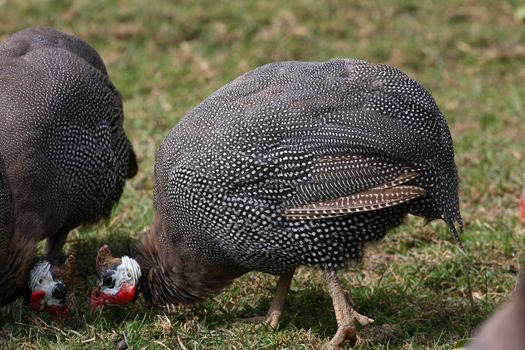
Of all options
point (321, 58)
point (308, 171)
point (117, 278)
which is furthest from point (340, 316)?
point (321, 58)

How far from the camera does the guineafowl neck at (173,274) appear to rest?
4.26 m

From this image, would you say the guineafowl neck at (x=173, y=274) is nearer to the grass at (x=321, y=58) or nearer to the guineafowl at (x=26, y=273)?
the grass at (x=321, y=58)

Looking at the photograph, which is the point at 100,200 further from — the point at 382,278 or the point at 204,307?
the point at 382,278

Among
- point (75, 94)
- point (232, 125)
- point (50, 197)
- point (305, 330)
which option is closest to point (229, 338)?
point (305, 330)

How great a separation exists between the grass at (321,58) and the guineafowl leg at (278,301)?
8 cm

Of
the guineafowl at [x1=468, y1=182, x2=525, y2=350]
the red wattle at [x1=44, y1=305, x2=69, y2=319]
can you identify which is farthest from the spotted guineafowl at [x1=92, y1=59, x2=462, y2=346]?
the guineafowl at [x1=468, y1=182, x2=525, y2=350]

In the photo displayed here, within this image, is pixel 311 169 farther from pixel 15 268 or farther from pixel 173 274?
pixel 15 268

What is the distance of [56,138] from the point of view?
4652 mm

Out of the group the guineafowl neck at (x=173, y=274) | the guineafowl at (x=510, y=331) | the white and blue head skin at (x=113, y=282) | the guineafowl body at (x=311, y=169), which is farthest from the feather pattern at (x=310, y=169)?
the guineafowl at (x=510, y=331)

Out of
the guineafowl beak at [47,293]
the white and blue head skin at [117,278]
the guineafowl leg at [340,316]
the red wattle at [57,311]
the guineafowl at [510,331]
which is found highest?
the guineafowl at [510,331]

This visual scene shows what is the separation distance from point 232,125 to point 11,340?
4.42 feet

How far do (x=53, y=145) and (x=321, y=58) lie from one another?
153 inches

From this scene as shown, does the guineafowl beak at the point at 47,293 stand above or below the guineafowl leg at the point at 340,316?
below

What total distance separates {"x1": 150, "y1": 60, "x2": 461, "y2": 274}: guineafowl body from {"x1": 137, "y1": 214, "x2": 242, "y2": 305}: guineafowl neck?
0.14m
